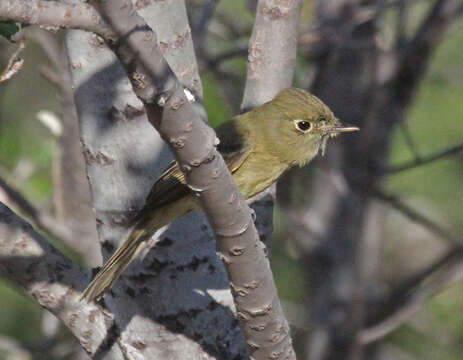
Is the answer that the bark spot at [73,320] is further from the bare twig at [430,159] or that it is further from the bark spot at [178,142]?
the bare twig at [430,159]

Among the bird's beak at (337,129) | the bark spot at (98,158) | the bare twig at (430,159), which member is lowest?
the bark spot at (98,158)

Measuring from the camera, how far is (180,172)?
3447 mm

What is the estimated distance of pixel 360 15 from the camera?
5211 mm

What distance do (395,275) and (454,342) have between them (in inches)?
47.0

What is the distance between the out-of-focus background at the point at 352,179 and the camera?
5113 millimetres

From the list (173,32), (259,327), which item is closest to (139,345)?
(259,327)

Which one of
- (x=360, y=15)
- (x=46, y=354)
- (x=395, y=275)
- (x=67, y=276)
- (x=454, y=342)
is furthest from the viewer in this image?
(x=395, y=275)

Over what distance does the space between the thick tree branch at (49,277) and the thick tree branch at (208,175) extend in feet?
2.07

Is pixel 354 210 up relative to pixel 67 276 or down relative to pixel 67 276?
up

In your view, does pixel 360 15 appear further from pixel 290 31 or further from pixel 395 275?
pixel 395 275

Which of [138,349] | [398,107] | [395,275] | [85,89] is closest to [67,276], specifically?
[138,349]

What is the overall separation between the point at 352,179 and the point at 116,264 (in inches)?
112

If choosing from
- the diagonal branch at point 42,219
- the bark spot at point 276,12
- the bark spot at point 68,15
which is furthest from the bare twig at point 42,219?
the bark spot at point 68,15

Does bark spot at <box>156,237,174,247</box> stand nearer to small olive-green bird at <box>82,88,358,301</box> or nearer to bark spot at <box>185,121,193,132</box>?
small olive-green bird at <box>82,88,358,301</box>
